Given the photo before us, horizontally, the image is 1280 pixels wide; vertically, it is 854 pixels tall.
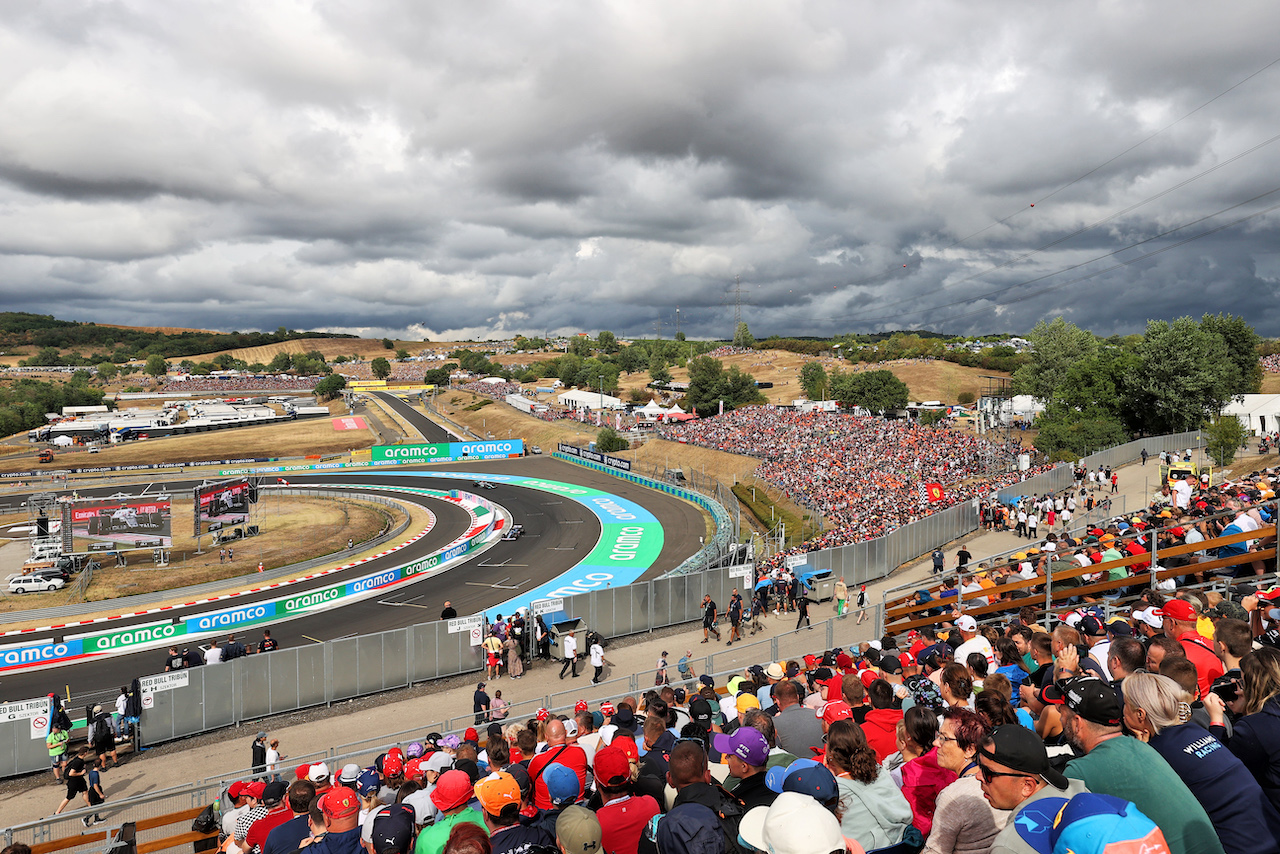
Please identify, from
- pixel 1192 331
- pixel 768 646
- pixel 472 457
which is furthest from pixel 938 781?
pixel 472 457

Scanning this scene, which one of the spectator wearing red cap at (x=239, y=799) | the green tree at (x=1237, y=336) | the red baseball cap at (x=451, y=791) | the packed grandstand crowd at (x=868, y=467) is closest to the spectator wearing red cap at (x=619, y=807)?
the red baseball cap at (x=451, y=791)

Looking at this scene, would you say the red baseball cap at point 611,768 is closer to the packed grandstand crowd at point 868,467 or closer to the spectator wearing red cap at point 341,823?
the spectator wearing red cap at point 341,823

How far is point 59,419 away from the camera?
121 metres

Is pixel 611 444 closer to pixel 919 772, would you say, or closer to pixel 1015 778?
pixel 919 772

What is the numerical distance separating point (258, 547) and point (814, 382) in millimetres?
88235

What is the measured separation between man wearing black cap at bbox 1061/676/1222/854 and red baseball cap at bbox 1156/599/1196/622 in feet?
18.5

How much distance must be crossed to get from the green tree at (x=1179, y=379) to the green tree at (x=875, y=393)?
32.6m

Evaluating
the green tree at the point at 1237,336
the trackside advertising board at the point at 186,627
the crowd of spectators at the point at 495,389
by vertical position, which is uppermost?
the green tree at the point at 1237,336

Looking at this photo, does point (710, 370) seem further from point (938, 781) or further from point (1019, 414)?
point (938, 781)

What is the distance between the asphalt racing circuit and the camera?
22406 millimetres

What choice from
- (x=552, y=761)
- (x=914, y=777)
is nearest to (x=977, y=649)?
(x=914, y=777)

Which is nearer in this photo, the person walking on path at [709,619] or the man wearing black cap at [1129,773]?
the man wearing black cap at [1129,773]

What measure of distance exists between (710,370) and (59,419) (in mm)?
113787

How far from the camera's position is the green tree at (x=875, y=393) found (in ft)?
282
